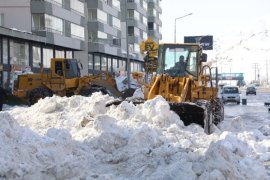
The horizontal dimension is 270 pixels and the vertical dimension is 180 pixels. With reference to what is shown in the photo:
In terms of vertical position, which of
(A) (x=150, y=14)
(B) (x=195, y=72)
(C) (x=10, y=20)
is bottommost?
(B) (x=195, y=72)

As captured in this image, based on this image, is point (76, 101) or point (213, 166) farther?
point (76, 101)

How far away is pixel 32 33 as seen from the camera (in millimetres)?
43344

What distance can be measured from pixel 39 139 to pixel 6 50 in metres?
32.0

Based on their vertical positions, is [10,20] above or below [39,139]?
above

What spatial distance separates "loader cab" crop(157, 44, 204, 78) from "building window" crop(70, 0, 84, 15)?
119 feet

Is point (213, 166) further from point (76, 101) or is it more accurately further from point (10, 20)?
point (10, 20)

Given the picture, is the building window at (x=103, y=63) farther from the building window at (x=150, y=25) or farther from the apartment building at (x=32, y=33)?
the building window at (x=150, y=25)

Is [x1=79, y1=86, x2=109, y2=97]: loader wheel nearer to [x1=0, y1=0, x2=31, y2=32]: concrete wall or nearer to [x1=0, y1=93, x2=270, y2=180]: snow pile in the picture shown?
[x1=0, y1=93, x2=270, y2=180]: snow pile

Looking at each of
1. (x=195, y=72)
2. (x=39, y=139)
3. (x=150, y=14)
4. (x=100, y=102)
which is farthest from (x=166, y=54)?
(x=150, y=14)

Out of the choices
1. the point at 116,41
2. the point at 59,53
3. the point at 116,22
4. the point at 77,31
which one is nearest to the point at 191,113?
the point at 59,53

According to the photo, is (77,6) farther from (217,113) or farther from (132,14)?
(217,113)

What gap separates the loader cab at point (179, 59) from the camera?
56.0ft

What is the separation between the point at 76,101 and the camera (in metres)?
18.2

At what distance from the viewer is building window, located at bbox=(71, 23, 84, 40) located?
52.1 metres
